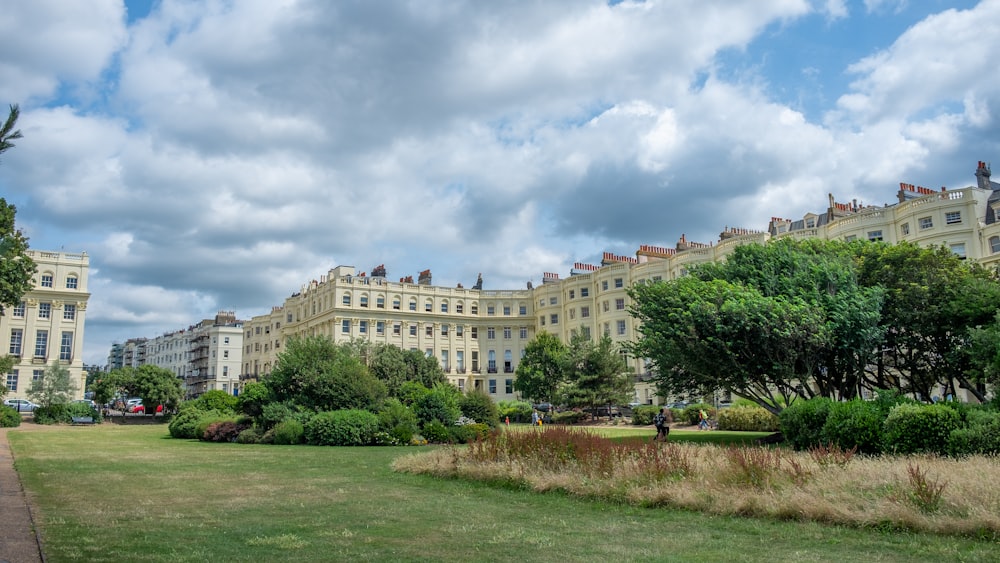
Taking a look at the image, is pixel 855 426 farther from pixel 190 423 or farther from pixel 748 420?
pixel 190 423

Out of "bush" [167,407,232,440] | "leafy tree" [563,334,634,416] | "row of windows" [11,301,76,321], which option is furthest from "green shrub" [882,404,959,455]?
"row of windows" [11,301,76,321]

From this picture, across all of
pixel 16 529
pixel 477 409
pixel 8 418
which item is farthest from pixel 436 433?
pixel 8 418

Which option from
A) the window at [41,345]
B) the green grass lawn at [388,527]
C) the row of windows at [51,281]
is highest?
the row of windows at [51,281]

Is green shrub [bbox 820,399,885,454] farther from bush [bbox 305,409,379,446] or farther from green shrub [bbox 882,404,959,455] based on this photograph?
bush [bbox 305,409,379,446]

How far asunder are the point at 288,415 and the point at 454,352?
57.4 m

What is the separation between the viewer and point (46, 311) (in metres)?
71.6

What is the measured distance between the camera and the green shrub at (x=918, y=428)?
58.6 ft

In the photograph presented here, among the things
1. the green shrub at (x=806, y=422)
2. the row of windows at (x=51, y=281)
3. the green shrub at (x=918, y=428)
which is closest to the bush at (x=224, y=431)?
the green shrub at (x=806, y=422)

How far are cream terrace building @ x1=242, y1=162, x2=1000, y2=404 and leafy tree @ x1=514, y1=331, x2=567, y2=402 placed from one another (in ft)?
12.3

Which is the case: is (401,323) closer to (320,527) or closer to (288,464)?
(288,464)

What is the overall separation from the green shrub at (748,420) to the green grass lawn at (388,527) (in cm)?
2848

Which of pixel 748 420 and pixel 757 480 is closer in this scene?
pixel 757 480

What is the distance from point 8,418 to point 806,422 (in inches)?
1854

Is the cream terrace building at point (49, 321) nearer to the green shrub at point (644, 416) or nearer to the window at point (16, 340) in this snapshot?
the window at point (16, 340)
